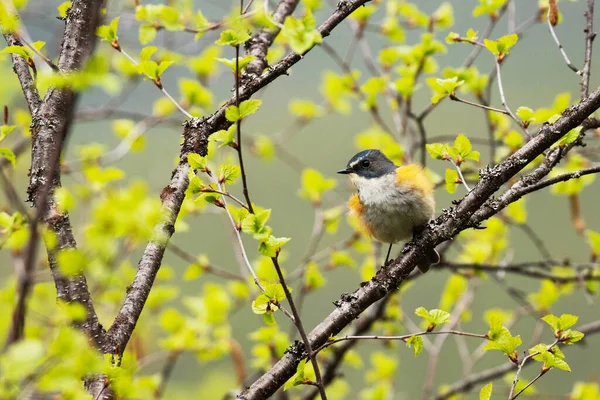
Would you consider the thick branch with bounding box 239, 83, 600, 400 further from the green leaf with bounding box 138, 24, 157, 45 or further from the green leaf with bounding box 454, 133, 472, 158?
the green leaf with bounding box 138, 24, 157, 45

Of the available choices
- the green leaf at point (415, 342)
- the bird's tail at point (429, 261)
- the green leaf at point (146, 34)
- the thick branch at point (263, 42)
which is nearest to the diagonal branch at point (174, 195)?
the thick branch at point (263, 42)

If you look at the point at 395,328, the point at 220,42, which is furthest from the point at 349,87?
the point at 220,42

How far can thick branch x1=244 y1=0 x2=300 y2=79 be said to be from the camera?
2273mm

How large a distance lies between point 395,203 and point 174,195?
1.27m

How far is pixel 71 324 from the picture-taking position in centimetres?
169

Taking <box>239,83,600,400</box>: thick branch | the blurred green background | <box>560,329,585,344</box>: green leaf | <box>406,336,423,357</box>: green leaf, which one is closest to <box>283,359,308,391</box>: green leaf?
<box>239,83,600,400</box>: thick branch

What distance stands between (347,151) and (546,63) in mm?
2994

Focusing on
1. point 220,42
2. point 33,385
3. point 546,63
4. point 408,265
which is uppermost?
point 546,63

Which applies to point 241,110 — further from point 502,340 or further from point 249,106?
point 502,340

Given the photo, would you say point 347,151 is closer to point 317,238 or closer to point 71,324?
point 317,238

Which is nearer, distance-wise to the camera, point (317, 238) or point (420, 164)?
point (420, 164)

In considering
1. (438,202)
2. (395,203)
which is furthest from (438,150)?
(438,202)

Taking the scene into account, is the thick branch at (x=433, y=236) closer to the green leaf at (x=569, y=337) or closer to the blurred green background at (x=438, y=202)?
the green leaf at (x=569, y=337)

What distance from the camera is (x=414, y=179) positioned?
2973 millimetres
